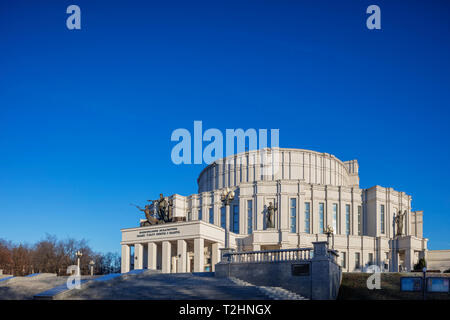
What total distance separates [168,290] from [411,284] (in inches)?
493

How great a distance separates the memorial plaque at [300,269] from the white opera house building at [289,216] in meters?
23.0

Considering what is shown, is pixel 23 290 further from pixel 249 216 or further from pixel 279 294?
pixel 249 216

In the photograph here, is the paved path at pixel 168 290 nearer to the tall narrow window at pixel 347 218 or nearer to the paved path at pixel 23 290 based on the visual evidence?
the paved path at pixel 23 290

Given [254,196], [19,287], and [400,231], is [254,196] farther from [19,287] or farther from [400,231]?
[19,287]

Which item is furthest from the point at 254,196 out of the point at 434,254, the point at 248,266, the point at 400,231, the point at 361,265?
the point at 248,266

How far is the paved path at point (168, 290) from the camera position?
79.6 ft

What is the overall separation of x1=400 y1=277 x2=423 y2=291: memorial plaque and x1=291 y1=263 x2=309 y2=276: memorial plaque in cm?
539

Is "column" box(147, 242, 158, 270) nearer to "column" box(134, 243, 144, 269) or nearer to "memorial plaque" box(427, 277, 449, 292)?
"column" box(134, 243, 144, 269)

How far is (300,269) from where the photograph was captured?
28781mm

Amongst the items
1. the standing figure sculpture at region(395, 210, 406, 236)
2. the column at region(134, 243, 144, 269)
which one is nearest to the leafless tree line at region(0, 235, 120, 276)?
the column at region(134, 243, 144, 269)

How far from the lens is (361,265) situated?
61344mm

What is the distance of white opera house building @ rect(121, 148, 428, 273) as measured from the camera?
182ft
